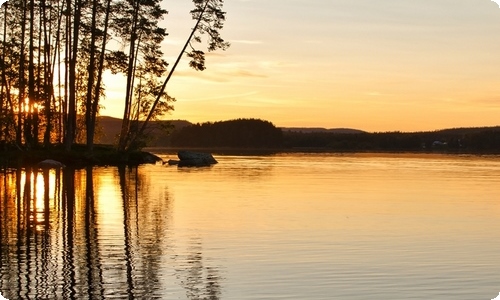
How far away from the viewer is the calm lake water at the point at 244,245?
11734 millimetres

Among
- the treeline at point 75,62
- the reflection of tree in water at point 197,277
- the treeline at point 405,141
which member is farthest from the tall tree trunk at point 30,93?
the treeline at point 405,141

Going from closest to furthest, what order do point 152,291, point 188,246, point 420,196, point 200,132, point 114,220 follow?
point 152,291
point 188,246
point 114,220
point 420,196
point 200,132

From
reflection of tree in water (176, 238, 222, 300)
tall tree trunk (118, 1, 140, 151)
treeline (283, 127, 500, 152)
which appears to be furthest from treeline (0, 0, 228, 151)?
treeline (283, 127, 500, 152)

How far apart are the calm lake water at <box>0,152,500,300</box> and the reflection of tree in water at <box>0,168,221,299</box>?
3 cm

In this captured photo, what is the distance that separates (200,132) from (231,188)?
136m

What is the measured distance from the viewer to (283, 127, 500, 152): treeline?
159 metres

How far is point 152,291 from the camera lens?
1130 centimetres

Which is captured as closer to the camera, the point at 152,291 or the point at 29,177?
the point at 152,291

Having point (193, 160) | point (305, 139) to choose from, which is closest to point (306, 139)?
point (305, 139)

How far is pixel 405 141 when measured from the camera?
164 meters

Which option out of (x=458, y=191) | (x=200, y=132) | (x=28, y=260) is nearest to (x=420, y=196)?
(x=458, y=191)

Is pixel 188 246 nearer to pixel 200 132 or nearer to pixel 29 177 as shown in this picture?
pixel 29 177

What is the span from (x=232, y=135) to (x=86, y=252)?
156639 mm

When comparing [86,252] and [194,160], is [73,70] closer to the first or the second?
[194,160]
